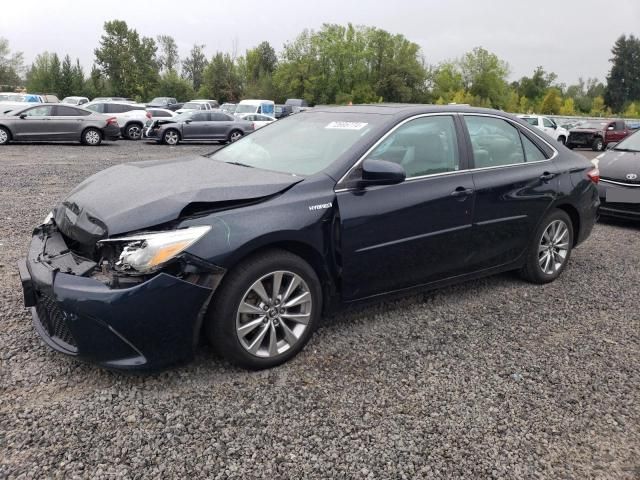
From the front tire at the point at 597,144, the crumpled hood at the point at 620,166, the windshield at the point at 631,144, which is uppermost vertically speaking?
the windshield at the point at 631,144

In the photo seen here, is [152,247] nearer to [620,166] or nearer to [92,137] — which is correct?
[620,166]

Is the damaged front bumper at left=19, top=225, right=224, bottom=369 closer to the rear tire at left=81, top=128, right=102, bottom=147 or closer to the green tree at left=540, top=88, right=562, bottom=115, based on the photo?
the rear tire at left=81, top=128, right=102, bottom=147

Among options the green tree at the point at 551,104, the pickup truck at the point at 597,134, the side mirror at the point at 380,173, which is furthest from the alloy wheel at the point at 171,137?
the green tree at the point at 551,104

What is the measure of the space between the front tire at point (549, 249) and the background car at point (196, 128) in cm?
1706

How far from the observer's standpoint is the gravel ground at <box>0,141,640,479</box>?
2.53m

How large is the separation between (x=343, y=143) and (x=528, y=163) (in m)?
1.89

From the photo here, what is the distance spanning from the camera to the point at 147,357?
114 inches

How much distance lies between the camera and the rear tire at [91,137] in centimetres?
1894

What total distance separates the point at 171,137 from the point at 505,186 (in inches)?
728

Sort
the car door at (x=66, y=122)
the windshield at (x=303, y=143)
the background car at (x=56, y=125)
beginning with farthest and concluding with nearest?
the car door at (x=66, y=122) < the background car at (x=56, y=125) < the windshield at (x=303, y=143)

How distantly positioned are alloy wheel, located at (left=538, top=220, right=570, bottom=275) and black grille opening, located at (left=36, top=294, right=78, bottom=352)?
3841 millimetres

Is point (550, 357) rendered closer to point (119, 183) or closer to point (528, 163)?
point (528, 163)

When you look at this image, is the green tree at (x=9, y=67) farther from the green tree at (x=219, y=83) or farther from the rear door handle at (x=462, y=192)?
the rear door handle at (x=462, y=192)

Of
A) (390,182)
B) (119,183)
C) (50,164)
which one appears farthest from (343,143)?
(50,164)
